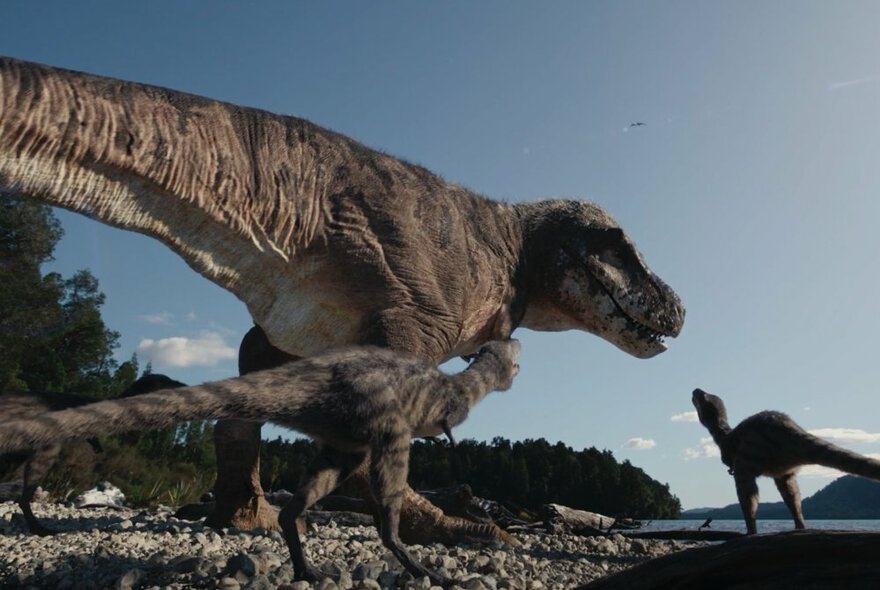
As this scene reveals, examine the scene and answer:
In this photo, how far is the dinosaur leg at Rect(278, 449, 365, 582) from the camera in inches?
120

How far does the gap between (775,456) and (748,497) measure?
40 centimetres

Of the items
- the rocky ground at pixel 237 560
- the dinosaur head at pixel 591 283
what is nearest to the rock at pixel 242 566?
the rocky ground at pixel 237 560

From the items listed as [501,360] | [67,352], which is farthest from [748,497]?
[67,352]

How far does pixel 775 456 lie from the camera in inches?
243

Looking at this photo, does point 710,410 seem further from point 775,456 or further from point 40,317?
point 40,317

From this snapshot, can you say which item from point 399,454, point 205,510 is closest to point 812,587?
point 399,454

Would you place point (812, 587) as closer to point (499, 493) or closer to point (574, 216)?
point (574, 216)

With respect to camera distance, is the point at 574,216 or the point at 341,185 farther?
the point at 574,216

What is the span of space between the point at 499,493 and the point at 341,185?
1110 centimetres

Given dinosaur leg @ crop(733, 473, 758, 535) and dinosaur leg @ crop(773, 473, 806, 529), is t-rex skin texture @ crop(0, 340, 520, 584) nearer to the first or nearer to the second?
dinosaur leg @ crop(733, 473, 758, 535)

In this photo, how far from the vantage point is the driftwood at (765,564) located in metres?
1.84

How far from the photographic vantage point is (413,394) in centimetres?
343

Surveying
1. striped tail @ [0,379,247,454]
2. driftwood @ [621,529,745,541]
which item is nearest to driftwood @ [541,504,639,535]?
driftwood @ [621,529,745,541]

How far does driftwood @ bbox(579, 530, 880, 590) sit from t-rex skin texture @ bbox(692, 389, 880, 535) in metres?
4.43
